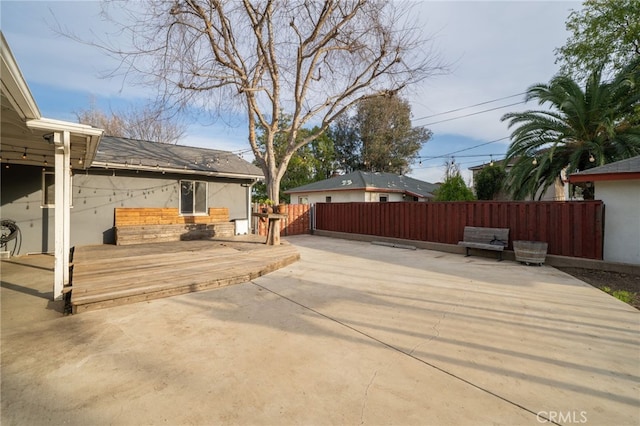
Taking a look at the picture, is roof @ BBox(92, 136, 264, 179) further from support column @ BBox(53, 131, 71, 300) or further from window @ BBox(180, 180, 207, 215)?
support column @ BBox(53, 131, 71, 300)

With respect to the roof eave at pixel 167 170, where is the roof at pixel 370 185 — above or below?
above

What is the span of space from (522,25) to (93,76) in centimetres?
1316

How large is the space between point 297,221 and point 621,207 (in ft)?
36.1

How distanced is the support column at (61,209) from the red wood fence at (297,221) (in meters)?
9.62

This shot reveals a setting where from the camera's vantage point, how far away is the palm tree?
317 inches

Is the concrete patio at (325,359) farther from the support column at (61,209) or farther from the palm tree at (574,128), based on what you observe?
the palm tree at (574,128)

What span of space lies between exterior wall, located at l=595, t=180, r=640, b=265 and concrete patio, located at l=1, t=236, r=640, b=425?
2.32 meters

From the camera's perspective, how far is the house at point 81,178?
3.84 meters

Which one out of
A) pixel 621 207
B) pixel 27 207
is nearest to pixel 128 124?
pixel 27 207

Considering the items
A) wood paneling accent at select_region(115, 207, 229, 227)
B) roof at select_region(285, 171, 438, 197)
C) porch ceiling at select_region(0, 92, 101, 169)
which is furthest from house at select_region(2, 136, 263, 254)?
roof at select_region(285, 171, 438, 197)

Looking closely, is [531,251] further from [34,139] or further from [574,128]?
[34,139]

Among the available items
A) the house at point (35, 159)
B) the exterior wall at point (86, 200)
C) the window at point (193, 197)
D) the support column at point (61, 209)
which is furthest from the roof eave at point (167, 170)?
the support column at point (61, 209)

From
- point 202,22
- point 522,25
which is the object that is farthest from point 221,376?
point 522,25

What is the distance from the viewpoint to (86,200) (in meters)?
7.54
